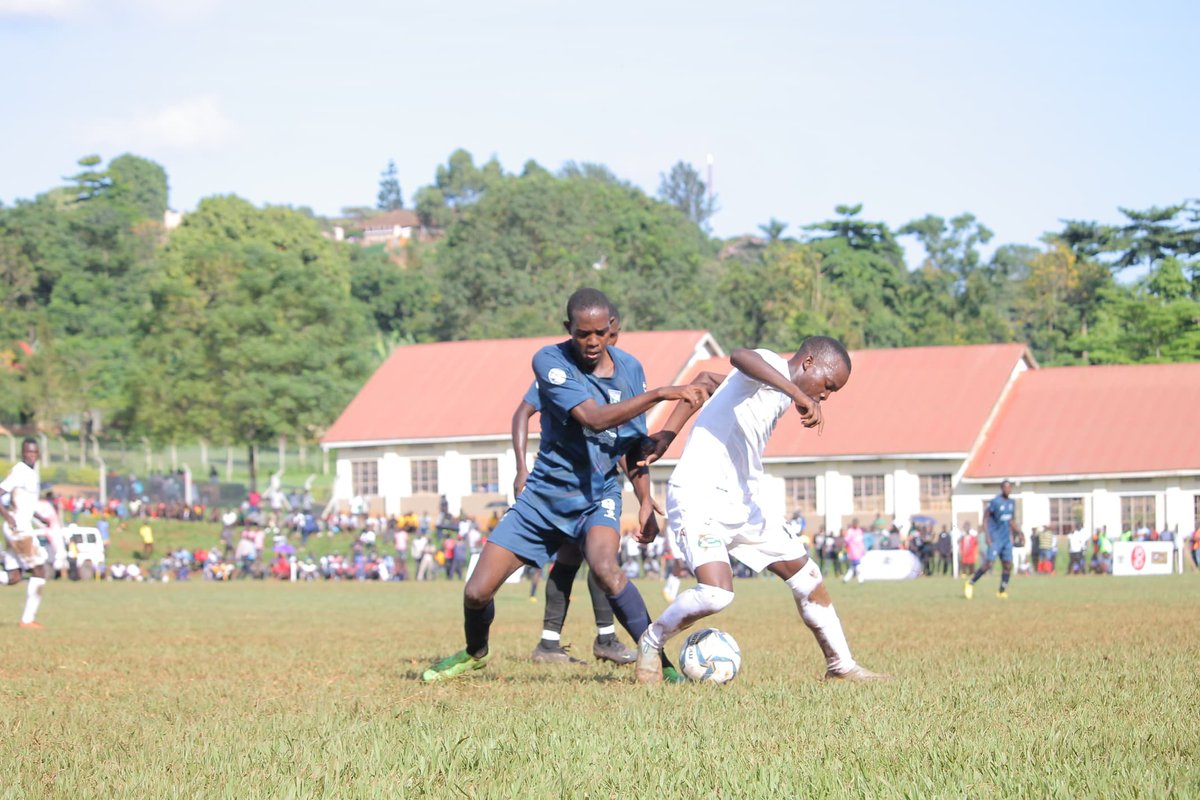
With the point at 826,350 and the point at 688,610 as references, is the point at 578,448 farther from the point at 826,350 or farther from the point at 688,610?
the point at 826,350

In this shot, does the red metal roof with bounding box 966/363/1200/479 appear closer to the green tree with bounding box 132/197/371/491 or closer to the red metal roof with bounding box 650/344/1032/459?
the red metal roof with bounding box 650/344/1032/459

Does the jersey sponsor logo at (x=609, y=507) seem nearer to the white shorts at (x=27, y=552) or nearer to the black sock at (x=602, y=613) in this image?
the black sock at (x=602, y=613)

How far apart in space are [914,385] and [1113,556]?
19387 mm

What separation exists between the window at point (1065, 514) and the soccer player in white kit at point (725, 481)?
1702 inches

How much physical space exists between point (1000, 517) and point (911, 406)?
31.8 metres

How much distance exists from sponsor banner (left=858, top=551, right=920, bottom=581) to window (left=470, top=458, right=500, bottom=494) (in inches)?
966

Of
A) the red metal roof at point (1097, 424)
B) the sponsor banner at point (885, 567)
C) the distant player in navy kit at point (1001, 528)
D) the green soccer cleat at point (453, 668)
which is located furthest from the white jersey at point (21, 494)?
the red metal roof at point (1097, 424)

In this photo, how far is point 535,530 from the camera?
8.66 meters

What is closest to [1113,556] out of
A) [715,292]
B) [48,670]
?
[48,670]

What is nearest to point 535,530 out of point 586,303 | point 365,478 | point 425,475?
point 586,303

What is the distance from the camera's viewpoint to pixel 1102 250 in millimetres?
77500

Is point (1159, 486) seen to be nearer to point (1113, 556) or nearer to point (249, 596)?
point (1113, 556)

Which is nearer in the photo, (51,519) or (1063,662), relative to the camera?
(1063,662)

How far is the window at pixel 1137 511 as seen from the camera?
159 feet
